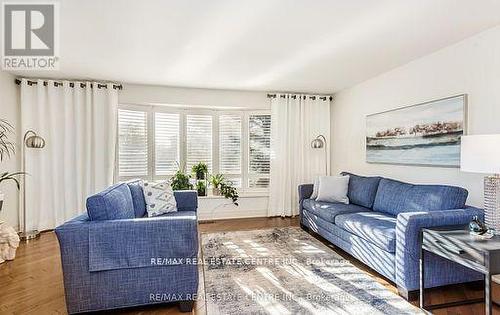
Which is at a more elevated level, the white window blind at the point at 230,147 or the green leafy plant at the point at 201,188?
the white window blind at the point at 230,147

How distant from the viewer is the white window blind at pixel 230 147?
5.36 metres

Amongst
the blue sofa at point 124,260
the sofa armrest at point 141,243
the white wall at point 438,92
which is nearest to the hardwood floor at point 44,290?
the blue sofa at point 124,260

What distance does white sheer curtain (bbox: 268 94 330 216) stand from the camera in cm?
525

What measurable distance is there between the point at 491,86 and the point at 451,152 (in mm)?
742

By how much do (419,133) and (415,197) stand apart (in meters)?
0.97

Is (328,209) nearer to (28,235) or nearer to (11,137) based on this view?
(28,235)

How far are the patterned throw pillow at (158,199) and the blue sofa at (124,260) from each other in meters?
1.08

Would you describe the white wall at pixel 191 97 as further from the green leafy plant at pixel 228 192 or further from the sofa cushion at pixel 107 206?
the sofa cushion at pixel 107 206

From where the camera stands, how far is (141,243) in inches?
84.4

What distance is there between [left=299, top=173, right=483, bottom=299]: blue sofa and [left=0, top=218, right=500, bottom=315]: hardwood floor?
0.39 feet

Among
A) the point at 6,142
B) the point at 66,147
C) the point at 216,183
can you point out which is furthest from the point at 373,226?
the point at 6,142

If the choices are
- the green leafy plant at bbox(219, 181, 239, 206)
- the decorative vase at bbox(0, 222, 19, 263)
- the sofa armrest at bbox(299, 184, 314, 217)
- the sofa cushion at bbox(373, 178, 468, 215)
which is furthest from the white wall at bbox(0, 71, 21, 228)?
the sofa cushion at bbox(373, 178, 468, 215)

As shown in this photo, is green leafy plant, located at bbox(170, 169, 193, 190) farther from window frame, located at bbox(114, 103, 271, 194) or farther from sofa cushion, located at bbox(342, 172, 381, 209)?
sofa cushion, located at bbox(342, 172, 381, 209)

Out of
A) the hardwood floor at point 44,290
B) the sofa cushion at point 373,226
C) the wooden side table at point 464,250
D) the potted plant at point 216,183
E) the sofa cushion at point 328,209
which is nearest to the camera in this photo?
the wooden side table at point 464,250
